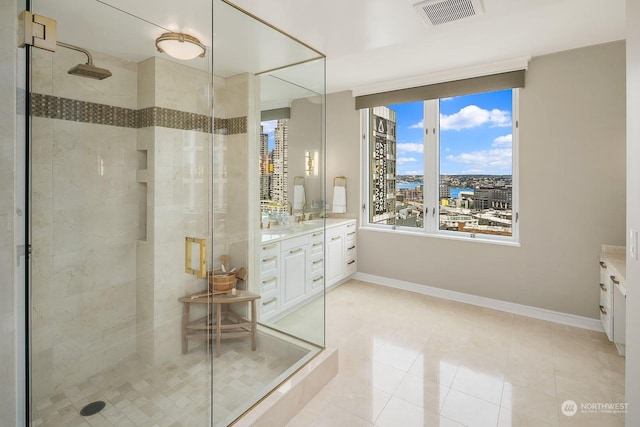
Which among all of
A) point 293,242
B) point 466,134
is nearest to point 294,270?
point 293,242

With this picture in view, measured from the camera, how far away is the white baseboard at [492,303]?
312 cm

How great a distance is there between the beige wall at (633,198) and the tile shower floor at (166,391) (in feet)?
5.90

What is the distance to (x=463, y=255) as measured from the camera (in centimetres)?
374

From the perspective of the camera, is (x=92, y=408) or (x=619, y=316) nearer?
(x=92, y=408)

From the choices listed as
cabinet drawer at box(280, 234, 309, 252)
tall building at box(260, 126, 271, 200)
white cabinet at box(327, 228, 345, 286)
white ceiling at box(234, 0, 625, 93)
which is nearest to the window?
white ceiling at box(234, 0, 625, 93)

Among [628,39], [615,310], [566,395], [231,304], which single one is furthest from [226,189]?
[615,310]

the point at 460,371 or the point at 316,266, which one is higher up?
the point at 316,266

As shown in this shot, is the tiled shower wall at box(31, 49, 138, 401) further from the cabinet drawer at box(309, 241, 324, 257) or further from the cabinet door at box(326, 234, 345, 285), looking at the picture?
the cabinet door at box(326, 234, 345, 285)

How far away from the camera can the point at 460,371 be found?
2.39 metres

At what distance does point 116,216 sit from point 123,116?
40 centimetres

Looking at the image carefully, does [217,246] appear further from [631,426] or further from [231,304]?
[631,426]

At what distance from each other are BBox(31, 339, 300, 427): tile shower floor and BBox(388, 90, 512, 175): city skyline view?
3038 mm

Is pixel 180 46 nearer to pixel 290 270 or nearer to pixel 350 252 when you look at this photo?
pixel 290 270

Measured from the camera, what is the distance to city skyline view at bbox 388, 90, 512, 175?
3.54 metres
